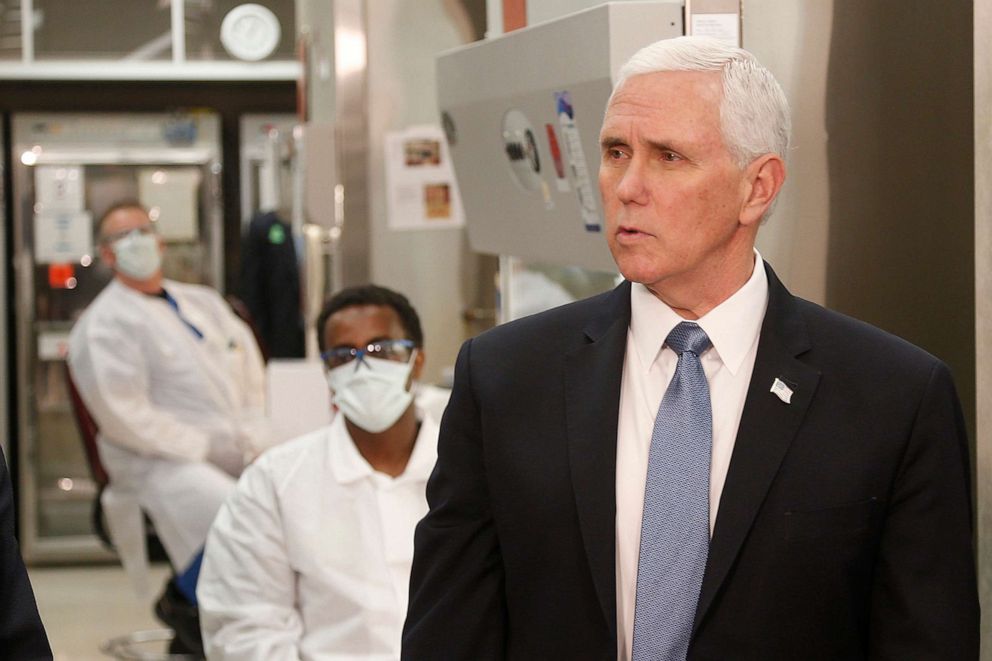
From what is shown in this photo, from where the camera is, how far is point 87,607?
6.68 metres

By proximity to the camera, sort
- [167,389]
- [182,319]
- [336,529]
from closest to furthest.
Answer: [336,529], [167,389], [182,319]

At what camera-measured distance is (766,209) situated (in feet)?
5.50

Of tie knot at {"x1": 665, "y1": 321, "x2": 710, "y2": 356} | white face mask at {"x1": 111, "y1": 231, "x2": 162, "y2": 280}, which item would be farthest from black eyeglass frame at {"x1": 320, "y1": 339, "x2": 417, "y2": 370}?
white face mask at {"x1": 111, "y1": 231, "x2": 162, "y2": 280}

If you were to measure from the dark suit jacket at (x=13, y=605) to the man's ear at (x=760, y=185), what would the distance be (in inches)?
36.9

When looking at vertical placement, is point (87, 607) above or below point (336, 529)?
below

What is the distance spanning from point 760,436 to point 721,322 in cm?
15

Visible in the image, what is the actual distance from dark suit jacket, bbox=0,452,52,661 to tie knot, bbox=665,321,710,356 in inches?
32.1

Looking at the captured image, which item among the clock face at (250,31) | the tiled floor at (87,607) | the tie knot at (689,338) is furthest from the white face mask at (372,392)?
the clock face at (250,31)

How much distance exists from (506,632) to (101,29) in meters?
6.27

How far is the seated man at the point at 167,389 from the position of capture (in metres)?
5.12

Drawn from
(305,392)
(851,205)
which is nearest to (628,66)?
(851,205)

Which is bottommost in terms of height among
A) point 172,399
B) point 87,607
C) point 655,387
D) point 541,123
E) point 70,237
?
point 87,607

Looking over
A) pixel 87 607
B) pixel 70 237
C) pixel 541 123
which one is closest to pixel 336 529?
pixel 541 123

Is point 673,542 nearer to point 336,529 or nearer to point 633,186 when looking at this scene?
point 633,186
